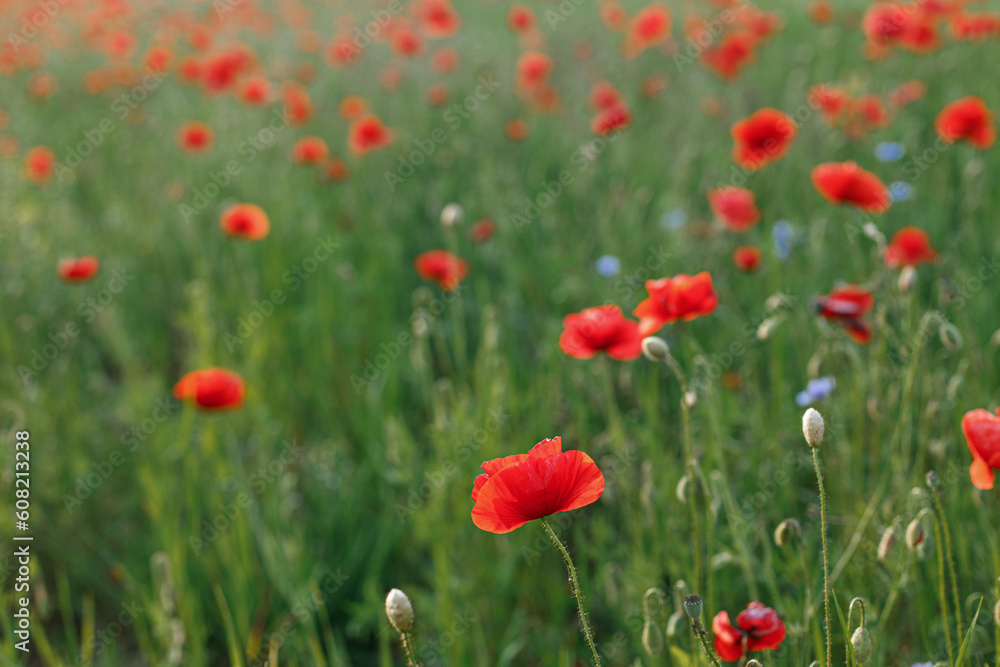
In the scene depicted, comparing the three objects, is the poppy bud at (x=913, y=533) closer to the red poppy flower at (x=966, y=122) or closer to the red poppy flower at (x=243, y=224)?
the red poppy flower at (x=966, y=122)

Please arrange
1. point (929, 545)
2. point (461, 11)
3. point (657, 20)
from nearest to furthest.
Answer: point (929, 545), point (657, 20), point (461, 11)

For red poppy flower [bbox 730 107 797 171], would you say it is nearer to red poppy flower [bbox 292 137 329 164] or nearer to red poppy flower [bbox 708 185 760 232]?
red poppy flower [bbox 708 185 760 232]

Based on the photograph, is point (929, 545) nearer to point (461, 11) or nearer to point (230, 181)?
point (230, 181)

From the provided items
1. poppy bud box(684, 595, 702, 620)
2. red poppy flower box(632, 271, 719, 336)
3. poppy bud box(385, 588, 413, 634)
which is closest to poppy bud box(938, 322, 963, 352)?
red poppy flower box(632, 271, 719, 336)

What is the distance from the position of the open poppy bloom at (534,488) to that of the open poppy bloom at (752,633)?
34 cm

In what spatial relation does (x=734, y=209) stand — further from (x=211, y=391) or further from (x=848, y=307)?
(x=211, y=391)

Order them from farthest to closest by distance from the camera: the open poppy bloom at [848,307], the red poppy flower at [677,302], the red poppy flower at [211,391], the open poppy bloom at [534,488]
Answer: the red poppy flower at [211,391] < the open poppy bloom at [848,307] < the red poppy flower at [677,302] < the open poppy bloom at [534,488]

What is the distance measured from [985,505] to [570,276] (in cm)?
151

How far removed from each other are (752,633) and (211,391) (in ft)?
4.28

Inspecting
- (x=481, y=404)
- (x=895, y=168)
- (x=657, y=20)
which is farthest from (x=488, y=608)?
(x=657, y=20)

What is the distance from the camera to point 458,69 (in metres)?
5.87

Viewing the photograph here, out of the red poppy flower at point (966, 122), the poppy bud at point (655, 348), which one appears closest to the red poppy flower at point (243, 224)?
the poppy bud at point (655, 348)

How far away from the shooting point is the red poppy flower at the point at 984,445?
914mm

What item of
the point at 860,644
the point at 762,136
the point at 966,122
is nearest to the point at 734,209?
the point at 762,136
